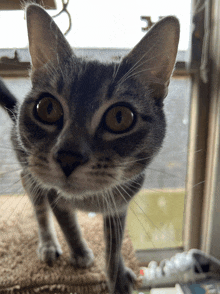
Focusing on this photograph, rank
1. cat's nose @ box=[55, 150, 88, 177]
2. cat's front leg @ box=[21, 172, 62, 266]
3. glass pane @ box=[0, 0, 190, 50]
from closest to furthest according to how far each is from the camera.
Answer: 1. cat's nose @ box=[55, 150, 88, 177]
2. glass pane @ box=[0, 0, 190, 50]
3. cat's front leg @ box=[21, 172, 62, 266]

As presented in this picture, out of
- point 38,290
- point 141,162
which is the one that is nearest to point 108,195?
point 141,162

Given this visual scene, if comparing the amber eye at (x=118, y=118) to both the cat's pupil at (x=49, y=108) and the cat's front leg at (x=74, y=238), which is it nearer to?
the cat's pupil at (x=49, y=108)

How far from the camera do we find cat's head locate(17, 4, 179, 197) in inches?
15.7

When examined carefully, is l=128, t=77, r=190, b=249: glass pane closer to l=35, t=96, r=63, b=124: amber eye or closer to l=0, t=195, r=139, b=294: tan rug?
l=0, t=195, r=139, b=294: tan rug

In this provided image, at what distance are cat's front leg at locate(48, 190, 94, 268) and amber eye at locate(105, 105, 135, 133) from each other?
0.32 meters

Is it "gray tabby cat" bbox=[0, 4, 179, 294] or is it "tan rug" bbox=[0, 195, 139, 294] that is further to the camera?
"tan rug" bbox=[0, 195, 139, 294]

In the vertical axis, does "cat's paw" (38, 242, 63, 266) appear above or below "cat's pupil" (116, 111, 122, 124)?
below

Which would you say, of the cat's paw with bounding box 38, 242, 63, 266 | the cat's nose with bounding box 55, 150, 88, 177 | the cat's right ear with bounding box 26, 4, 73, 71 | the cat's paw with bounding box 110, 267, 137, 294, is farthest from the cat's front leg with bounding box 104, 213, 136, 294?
the cat's right ear with bounding box 26, 4, 73, 71

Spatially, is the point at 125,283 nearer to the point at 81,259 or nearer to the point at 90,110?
the point at 81,259

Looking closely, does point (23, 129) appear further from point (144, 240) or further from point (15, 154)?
point (144, 240)

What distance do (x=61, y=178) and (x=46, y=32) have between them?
0.99 ft

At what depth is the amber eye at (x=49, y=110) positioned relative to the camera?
0.44m

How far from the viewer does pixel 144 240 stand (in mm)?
844

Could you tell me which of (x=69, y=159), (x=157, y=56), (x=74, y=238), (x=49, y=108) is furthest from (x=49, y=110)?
(x=74, y=238)
